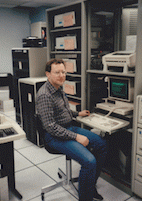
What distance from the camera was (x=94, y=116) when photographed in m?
2.39

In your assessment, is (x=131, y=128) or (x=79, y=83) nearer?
(x=131, y=128)

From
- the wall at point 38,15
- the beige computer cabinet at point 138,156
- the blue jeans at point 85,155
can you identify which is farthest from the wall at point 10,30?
the beige computer cabinet at point 138,156

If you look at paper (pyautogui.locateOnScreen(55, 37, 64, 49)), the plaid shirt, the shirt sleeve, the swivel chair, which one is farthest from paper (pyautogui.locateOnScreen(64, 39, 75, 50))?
the swivel chair

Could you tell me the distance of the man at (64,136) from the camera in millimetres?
1825

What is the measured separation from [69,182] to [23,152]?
115cm

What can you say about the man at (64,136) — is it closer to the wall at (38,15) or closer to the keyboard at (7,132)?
the keyboard at (7,132)

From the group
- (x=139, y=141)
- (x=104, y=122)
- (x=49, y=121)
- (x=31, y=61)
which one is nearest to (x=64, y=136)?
(x=49, y=121)

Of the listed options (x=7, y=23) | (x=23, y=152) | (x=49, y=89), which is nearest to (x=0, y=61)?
(x=7, y=23)

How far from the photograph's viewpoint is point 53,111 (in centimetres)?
203

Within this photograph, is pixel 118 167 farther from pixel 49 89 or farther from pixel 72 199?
pixel 49 89

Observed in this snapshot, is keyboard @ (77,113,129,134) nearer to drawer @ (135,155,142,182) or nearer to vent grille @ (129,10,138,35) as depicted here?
drawer @ (135,155,142,182)

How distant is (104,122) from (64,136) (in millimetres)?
485

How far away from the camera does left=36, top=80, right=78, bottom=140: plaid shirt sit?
→ 193 cm

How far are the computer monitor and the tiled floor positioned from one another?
97cm
